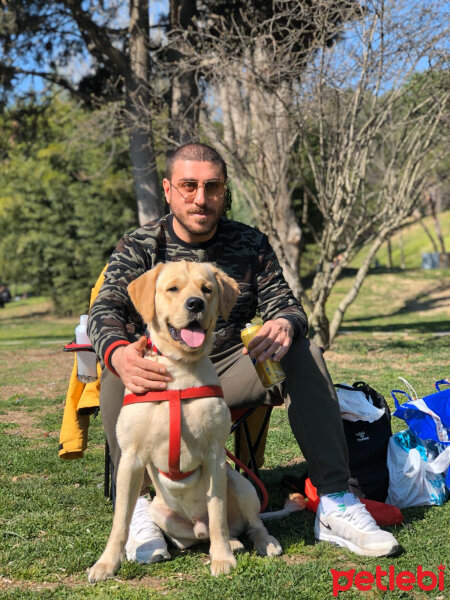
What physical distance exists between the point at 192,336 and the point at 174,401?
302 mm

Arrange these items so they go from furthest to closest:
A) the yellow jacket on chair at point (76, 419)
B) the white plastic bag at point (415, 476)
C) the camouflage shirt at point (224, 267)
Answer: the yellow jacket on chair at point (76, 419) → the white plastic bag at point (415, 476) → the camouflage shirt at point (224, 267)

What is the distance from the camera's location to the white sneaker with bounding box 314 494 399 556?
3.21m

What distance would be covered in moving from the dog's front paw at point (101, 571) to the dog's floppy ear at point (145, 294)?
1095 millimetres

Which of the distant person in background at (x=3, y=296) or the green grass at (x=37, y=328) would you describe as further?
the distant person in background at (x=3, y=296)

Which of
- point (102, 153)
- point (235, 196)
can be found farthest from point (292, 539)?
point (102, 153)

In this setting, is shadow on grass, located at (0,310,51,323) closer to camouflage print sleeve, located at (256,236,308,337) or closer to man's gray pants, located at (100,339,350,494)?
camouflage print sleeve, located at (256,236,308,337)

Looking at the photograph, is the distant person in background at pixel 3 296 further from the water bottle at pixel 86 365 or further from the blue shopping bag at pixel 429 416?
the blue shopping bag at pixel 429 416

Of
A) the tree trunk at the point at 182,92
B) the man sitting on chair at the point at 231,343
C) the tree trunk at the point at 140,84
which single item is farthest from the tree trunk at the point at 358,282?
the man sitting on chair at the point at 231,343

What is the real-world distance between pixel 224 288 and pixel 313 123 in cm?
751

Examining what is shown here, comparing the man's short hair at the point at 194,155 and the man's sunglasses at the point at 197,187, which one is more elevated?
the man's short hair at the point at 194,155

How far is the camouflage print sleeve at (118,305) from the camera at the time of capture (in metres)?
3.30

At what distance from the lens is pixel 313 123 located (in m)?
10.3

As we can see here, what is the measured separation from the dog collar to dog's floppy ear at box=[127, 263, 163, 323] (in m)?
0.36

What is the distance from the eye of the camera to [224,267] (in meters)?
3.83
